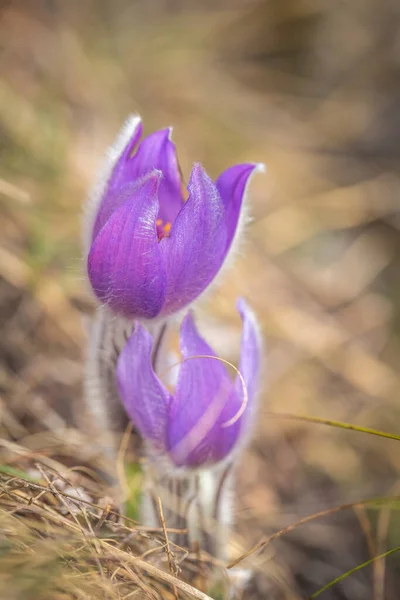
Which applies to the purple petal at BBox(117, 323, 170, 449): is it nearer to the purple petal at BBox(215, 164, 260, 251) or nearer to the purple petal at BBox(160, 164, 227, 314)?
the purple petal at BBox(160, 164, 227, 314)

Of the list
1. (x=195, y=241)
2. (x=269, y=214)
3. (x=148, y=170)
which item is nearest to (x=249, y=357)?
(x=195, y=241)

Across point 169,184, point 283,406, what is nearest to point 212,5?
point 283,406

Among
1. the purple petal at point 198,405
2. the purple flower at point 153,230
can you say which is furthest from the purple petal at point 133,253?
the purple petal at point 198,405

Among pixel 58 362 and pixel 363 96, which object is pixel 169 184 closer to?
pixel 58 362

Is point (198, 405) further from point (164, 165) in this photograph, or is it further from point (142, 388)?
point (164, 165)

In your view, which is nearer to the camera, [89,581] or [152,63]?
[89,581]
